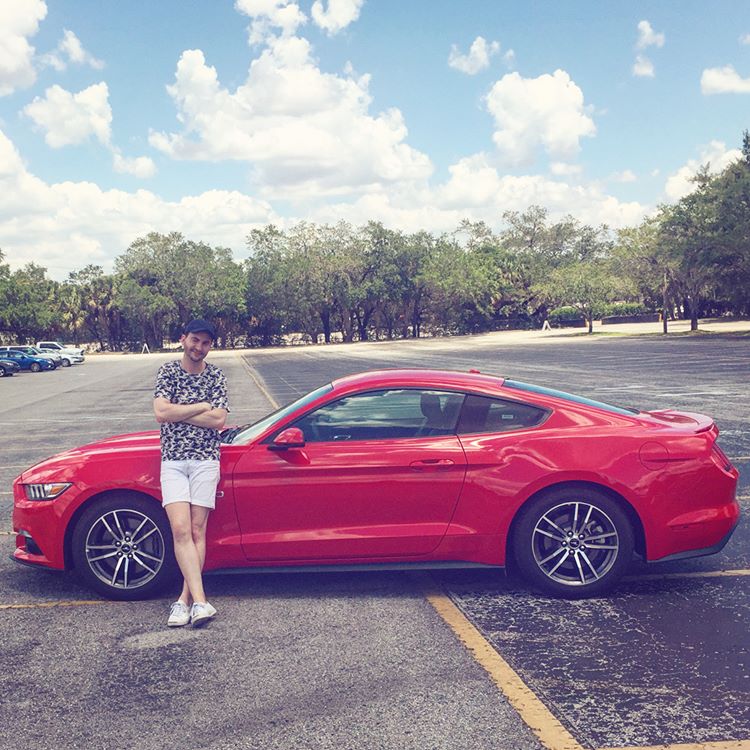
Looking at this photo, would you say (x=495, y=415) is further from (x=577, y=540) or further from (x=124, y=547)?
(x=124, y=547)

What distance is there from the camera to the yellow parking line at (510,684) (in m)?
3.52

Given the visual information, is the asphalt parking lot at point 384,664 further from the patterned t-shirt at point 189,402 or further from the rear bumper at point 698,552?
the patterned t-shirt at point 189,402

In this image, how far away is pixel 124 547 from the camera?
546 cm

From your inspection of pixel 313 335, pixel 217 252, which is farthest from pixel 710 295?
pixel 217 252

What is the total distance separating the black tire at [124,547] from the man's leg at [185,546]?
15.4 inches

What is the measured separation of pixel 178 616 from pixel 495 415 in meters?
2.32

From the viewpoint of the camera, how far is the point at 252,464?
17.6ft

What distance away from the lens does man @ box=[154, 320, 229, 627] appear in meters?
5.05

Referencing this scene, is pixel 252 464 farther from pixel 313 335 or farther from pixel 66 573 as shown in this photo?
→ pixel 313 335

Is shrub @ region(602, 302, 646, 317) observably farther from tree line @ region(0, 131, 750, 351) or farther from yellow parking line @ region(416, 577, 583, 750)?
yellow parking line @ region(416, 577, 583, 750)

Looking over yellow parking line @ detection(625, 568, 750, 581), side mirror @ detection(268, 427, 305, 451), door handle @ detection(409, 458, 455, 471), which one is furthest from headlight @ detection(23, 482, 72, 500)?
yellow parking line @ detection(625, 568, 750, 581)

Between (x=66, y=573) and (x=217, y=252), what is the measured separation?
86618 millimetres

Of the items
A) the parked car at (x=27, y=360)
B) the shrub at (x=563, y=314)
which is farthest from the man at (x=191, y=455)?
the shrub at (x=563, y=314)

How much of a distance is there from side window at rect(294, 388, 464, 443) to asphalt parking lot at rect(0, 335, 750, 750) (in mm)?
1047
